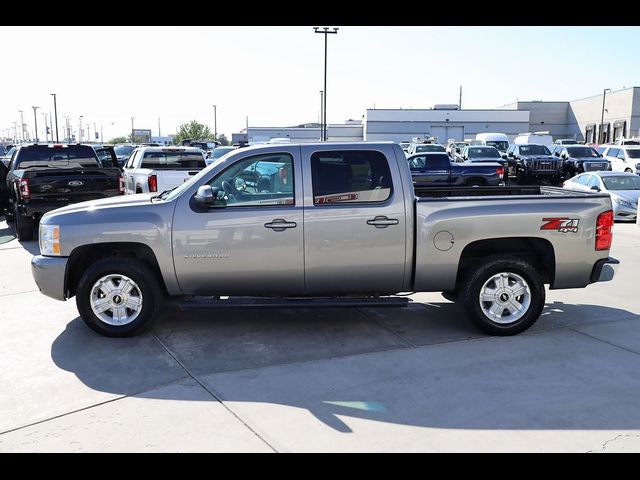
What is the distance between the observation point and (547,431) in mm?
3932

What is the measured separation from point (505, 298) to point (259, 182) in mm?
2710

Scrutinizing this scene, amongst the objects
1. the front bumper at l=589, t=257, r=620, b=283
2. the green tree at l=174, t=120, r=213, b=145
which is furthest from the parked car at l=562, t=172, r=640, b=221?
the green tree at l=174, t=120, r=213, b=145

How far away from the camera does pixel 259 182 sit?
5.78 m

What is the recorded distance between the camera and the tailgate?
35.7 feet

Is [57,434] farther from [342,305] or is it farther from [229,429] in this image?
[342,305]

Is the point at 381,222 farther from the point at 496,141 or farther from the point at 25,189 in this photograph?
the point at 496,141

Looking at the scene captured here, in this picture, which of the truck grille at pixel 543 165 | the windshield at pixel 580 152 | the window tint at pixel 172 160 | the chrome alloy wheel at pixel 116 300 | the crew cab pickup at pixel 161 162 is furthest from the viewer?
the windshield at pixel 580 152

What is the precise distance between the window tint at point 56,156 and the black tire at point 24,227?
1838 millimetres

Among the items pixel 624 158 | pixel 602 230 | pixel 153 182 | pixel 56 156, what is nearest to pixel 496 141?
pixel 624 158

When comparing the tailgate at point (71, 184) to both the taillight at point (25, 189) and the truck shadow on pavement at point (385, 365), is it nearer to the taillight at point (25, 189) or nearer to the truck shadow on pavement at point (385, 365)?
the taillight at point (25, 189)

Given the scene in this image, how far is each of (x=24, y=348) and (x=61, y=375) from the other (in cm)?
88

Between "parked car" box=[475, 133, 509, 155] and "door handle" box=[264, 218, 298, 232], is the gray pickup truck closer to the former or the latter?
"door handle" box=[264, 218, 298, 232]

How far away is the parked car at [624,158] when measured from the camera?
80.1ft

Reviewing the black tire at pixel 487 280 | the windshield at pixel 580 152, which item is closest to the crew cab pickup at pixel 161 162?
the black tire at pixel 487 280
